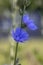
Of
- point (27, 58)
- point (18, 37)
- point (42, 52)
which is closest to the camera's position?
point (18, 37)

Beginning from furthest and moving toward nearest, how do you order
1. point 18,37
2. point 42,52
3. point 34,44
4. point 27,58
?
point 34,44 → point 42,52 → point 27,58 → point 18,37

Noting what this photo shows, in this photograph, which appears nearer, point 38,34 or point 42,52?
point 42,52

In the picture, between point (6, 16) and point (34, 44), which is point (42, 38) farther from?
point (6, 16)

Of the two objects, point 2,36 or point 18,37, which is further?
point 2,36

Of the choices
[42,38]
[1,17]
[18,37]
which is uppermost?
[18,37]

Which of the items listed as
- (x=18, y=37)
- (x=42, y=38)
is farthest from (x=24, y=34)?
(x=42, y=38)

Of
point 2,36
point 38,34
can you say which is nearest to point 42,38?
point 38,34

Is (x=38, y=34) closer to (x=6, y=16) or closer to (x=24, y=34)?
(x=6, y=16)

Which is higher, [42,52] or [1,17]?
[1,17]

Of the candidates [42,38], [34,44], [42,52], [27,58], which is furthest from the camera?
[42,38]
